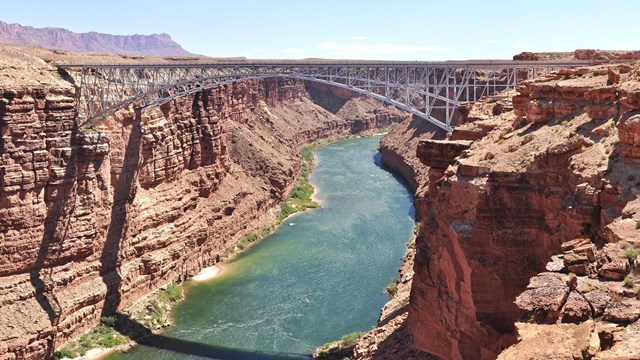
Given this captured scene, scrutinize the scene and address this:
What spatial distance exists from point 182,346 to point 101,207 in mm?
6890

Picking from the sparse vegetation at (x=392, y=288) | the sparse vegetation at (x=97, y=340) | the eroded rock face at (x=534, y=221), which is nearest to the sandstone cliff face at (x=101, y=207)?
the sparse vegetation at (x=97, y=340)

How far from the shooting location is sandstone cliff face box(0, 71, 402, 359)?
23.1 metres

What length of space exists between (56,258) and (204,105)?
55.2ft

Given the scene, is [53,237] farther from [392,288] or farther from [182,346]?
[392,288]

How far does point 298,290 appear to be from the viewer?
30.2 metres

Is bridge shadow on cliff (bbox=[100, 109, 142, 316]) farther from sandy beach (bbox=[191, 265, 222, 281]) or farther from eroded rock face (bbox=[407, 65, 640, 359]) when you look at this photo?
eroded rock face (bbox=[407, 65, 640, 359])

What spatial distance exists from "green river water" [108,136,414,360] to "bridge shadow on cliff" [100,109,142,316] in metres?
2.87

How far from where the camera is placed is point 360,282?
30625 millimetres

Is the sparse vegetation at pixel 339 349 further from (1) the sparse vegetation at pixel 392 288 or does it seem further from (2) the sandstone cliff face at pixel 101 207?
(2) the sandstone cliff face at pixel 101 207

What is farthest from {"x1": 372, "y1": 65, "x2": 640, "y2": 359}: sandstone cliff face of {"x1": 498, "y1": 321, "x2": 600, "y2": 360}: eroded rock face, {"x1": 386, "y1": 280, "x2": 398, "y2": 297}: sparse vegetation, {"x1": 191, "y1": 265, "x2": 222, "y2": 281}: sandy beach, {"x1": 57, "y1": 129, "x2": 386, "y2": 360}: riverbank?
{"x1": 191, "y1": 265, "x2": 222, "y2": 281}: sandy beach

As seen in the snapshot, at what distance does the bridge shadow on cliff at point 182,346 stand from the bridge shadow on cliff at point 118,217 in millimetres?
1057

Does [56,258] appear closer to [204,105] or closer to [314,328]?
[314,328]

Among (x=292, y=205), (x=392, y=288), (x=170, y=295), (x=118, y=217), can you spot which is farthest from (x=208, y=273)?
(x=292, y=205)

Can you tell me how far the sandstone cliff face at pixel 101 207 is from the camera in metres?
23.1
